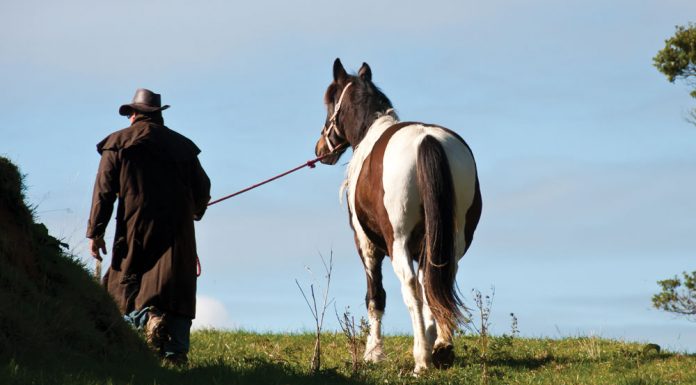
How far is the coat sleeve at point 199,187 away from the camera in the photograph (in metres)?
8.72

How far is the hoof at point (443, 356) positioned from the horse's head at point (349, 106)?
3031 millimetres

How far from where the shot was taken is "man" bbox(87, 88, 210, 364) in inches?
325

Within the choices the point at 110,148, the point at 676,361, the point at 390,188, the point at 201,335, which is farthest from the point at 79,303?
the point at 676,361

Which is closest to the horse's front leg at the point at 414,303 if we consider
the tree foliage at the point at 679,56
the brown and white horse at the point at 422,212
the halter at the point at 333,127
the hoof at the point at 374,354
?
the brown and white horse at the point at 422,212

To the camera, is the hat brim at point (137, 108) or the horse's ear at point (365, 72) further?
the horse's ear at point (365, 72)

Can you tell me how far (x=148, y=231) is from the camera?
27.2 feet

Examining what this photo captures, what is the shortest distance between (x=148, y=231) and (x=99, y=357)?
161cm

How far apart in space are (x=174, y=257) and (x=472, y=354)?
3.26 metres

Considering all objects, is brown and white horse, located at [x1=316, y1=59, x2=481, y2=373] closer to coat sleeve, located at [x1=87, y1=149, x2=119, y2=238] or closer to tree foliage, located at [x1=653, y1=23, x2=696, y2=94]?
coat sleeve, located at [x1=87, y1=149, x2=119, y2=238]

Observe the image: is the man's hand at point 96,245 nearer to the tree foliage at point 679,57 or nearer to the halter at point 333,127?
the halter at point 333,127

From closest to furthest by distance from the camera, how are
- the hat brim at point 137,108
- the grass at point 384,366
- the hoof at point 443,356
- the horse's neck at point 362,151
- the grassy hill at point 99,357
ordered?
the grassy hill at point 99,357 → the grass at point 384,366 → the hat brim at point 137,108 → the hoof at point 443,356 → the horse's neck at point 362,151

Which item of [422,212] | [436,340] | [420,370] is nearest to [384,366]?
[420,370]

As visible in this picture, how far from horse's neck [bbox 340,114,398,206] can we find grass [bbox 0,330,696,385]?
73.3 inches

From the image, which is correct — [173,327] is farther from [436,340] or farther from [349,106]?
[349,106]
